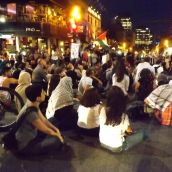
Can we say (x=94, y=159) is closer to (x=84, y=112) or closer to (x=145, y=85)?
(x=84, y=112)

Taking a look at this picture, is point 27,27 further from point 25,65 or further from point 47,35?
point 25,65

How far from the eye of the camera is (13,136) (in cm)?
714

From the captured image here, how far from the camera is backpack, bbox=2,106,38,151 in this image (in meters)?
7.00

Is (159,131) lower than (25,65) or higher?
lower

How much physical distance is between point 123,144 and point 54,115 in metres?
2.28

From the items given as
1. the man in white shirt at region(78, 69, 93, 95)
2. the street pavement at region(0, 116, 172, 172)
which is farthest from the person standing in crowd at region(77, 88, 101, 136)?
the man in white shirt at region(78, 69, 93, 95)

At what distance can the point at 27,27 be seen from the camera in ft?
118

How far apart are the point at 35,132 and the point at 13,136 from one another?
41 centimetres

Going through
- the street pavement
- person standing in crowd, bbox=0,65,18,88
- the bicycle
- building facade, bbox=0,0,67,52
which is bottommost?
the street pavement

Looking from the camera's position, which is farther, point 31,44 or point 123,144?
point 31,44

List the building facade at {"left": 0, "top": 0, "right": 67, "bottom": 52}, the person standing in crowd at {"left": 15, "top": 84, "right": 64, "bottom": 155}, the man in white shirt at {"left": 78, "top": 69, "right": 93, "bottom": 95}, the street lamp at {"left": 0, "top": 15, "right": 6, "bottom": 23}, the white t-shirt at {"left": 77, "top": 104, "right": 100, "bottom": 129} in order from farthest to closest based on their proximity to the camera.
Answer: the street lamp at {"left": 0, "top": 15, "right": 6, "bottom": 23}, the building facade at {"left": 0, "top": 0, "right": 67, "bottom": 52}, the man in white shirt at {"left": 78, "top": 69, "right": 93, "bottom": 95}, the white t-shirt at {"left": 77, "top": 104, "right": 100, "bottom": 129}, the person standing in crowd at {"left": 15, "top": 84, "right": 64, "bottom": 155}

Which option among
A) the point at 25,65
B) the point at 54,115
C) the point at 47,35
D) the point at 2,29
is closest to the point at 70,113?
the point at 54,115

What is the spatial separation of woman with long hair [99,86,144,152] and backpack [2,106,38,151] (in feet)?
4.35

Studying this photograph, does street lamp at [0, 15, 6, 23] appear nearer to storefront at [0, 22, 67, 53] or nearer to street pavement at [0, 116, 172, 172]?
storefront at [0, 22, 67, 53]
